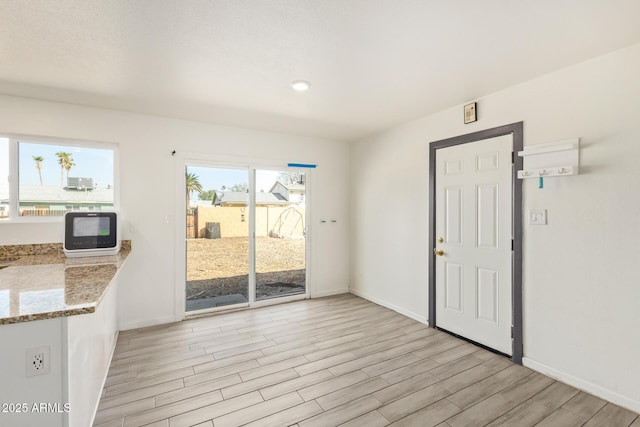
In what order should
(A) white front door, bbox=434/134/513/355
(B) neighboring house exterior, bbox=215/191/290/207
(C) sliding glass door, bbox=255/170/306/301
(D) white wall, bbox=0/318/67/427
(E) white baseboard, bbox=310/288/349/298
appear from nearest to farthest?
(D) white wall, bbox=0/318/67/427, (A) white front door, bbox=434/134/513/355, (B) neighboring house exterior, bbox=215/191/290/207, (C) sliding glass door, bbox=255/170/306/301, (E) white baseboard, bbox=310/288/349/298

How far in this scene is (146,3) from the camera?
164 centimetres

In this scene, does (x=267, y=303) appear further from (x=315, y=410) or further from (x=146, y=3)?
(x=146, y=3)

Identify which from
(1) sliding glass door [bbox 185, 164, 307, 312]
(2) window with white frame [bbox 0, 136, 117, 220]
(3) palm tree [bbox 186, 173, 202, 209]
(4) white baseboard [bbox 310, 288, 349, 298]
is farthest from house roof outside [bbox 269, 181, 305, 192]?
(2) window with white frame [bbox 0, 136, 117, 220]

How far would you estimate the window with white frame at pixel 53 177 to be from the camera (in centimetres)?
303

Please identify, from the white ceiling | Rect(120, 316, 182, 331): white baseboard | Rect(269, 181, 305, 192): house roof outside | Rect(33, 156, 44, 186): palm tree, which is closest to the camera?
the white ceiling

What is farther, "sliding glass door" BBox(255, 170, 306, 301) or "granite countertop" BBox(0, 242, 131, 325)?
"sliding glass door" BBox(255, 170, 306, 301)

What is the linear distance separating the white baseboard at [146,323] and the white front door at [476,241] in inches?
128

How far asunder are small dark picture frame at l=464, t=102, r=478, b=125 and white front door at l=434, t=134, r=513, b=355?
0.82 ft

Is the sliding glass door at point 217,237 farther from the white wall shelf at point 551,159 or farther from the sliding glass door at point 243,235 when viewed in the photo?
the white wall shelf at point 551,159

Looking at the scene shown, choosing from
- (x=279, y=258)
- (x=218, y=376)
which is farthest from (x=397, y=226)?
(x=218, y=376)

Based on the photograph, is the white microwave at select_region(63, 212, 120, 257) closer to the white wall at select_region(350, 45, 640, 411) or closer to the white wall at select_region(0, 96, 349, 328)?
the white wall at select_region(0, 96, 349, 328)

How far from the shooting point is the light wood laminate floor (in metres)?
2.01

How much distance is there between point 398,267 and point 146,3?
369 cm

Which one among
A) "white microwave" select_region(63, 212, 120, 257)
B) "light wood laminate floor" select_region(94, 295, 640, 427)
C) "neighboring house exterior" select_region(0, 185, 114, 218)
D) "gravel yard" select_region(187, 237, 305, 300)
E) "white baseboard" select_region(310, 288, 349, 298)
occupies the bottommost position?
"light wood laminate floor" select_region(94, 295, 640, 427)
